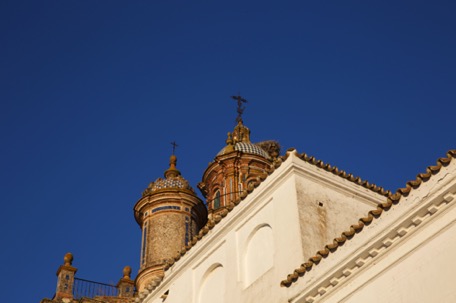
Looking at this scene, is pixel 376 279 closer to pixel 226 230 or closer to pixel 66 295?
pixel 226 230

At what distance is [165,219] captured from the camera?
35.9 m

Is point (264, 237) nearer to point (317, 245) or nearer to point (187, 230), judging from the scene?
point (317, 245)

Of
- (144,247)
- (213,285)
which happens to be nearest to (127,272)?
(144,247)

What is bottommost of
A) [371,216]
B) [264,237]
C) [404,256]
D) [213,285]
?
[404,256]

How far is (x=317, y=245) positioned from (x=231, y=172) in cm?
2068

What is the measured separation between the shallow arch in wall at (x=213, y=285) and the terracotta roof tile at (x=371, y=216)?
10.9 feet

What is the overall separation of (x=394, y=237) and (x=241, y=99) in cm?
3183

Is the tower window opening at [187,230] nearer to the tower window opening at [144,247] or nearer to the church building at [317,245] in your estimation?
the tower window opening at [144,247]

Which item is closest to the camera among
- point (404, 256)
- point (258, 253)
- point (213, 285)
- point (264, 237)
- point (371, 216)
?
point (404, 256)

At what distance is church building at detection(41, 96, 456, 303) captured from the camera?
14320 millimetres

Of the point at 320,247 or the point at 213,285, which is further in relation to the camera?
the point at 213,285

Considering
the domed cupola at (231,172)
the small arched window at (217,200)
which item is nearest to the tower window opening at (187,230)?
the domed cupola at (231,172)

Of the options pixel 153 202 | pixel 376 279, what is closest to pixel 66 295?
pixel 153 202

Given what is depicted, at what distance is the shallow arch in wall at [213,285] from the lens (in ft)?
67.2
